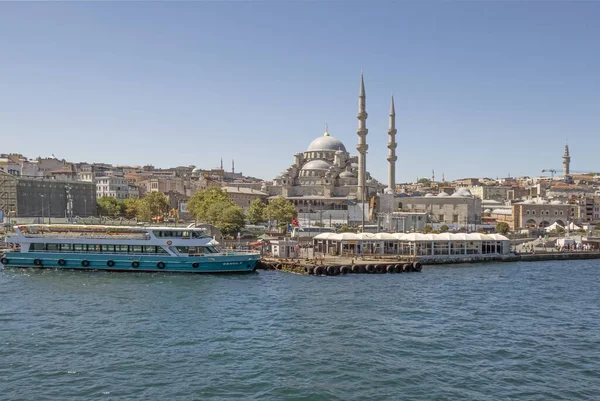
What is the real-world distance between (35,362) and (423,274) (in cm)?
2143

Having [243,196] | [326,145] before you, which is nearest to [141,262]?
[243,196]

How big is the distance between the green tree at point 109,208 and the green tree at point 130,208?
730 millimetres

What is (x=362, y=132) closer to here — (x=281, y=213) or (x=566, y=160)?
(x=281, y=213)

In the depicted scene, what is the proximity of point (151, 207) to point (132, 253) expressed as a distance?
27618 mm

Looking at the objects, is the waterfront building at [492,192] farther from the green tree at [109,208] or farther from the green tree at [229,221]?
the green tree at [229,221]

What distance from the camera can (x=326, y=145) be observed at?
82.3 m

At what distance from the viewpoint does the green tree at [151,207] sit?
181 ft

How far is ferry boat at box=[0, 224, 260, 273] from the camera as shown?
95.8ft

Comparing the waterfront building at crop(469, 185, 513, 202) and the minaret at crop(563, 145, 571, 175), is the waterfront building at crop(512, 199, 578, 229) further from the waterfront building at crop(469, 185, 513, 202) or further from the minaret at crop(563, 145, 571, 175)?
the minaret at crop(563, 145, 571, 175)

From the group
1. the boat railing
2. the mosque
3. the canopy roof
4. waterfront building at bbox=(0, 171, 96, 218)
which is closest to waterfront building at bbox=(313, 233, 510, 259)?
the canopy roof

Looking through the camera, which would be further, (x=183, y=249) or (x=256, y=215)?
(x=256, y=215)

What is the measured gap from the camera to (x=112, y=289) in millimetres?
24344

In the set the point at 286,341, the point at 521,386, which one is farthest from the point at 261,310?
the point at 521,386

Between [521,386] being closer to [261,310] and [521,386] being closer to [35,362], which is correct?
[261,310]
